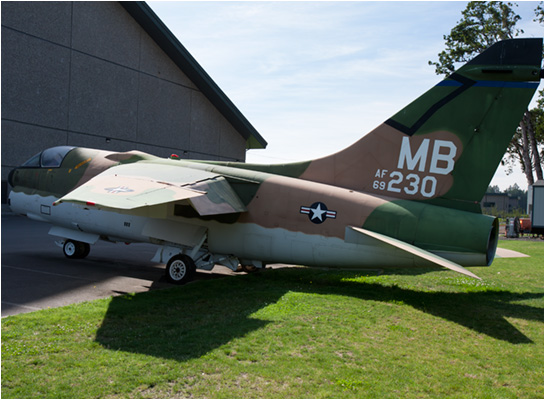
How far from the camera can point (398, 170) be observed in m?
11.0

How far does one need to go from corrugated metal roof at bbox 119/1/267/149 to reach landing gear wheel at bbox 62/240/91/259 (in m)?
21.9

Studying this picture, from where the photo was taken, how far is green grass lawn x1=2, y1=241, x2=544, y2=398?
547 cm

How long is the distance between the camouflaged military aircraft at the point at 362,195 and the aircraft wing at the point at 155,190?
0.03 m

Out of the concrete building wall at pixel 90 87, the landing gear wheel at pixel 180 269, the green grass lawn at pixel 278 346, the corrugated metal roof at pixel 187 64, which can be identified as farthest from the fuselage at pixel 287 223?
the corrugated metal roof at pixel 187 64

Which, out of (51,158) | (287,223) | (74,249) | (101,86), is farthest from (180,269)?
(101,86)

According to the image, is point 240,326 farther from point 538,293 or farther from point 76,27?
point 76,27

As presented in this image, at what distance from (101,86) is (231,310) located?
992 inches

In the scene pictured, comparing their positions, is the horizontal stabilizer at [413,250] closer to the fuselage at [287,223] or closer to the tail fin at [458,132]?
the fuselage at [287,223]

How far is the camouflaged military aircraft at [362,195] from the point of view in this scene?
990 centimetres

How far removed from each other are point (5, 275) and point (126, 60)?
2361cm

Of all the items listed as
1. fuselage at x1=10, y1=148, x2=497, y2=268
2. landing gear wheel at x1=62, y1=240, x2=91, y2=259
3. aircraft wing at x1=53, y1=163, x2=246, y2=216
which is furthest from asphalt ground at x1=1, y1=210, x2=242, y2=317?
aircraft wing at x1=53, y1=163, x2=246, y2=216

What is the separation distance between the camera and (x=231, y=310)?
350 inches

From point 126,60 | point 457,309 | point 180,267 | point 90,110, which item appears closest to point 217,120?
point 126,60

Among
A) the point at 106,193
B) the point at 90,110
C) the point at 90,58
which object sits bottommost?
the point at 106,193
